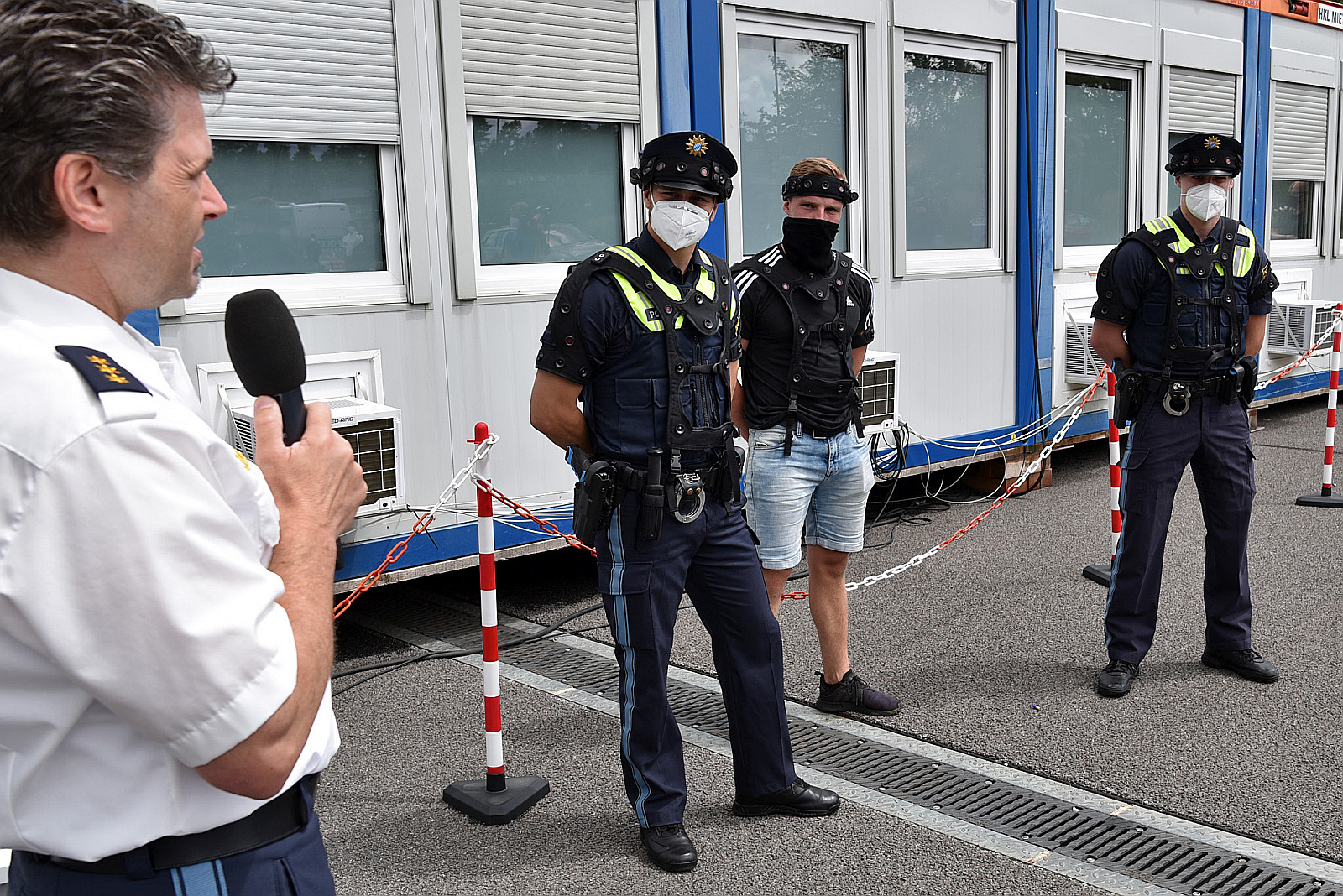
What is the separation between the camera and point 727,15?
7043 millimetres

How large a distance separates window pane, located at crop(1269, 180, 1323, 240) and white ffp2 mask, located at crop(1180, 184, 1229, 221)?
814 cm

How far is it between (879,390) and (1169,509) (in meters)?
2.89

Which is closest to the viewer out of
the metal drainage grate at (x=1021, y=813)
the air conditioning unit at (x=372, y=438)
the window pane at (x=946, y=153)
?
the metal drainage grate at (x=1021, y=813)

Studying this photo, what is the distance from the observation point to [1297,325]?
453 inches

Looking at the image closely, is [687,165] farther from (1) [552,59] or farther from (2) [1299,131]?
(2) [1299,131]

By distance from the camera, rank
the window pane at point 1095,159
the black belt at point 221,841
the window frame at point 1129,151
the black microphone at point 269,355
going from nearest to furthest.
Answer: the black belt at point 221,841
the black microphone at point 269,355
the window frame at point 1129,151
the window pane at point 1095,159

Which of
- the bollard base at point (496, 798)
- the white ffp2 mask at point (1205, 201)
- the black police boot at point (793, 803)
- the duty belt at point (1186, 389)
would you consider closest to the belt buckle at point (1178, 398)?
the duty belt at point (1186, 389)

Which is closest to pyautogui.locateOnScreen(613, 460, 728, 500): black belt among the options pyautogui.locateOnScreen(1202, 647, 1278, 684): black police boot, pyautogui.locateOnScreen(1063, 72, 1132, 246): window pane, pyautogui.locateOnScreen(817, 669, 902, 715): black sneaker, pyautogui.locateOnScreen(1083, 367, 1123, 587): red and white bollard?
pyautogui.locateOnScreen(817, 669, 902, 715): black sneaker

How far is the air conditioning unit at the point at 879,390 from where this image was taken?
25.0 feet

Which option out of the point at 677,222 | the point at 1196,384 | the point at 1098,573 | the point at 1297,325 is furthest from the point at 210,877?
the point at 1297,325

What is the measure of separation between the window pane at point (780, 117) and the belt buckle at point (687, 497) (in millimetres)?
4151

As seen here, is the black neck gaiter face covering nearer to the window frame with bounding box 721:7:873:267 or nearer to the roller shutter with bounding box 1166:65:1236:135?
the window frame with bounding box 721:7:873:267

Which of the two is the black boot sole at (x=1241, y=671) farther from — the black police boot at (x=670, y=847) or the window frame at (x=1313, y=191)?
the window frame at (x=1313, y=191)

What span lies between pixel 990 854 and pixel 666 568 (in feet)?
4.29
